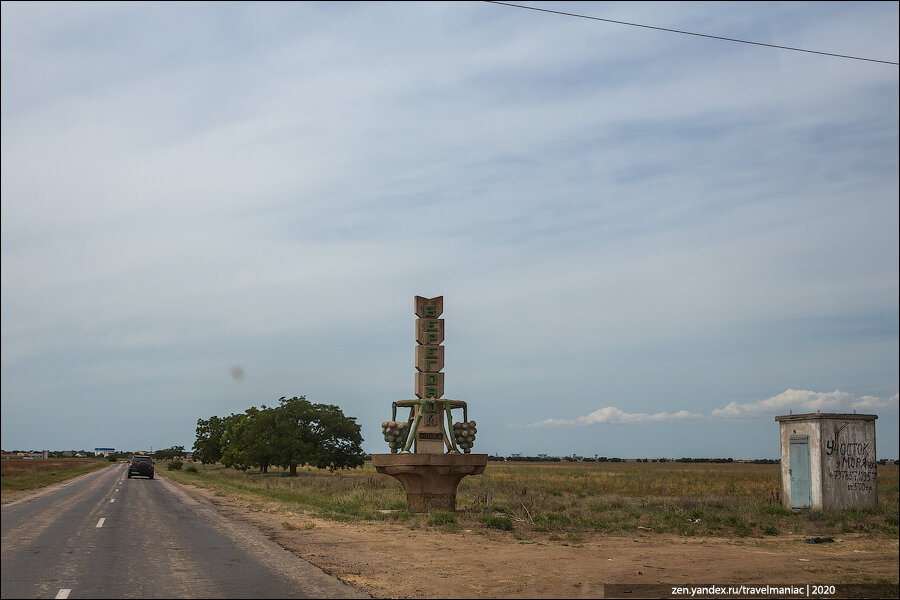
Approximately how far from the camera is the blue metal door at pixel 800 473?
27.4 metres

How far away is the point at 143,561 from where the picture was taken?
546 inches

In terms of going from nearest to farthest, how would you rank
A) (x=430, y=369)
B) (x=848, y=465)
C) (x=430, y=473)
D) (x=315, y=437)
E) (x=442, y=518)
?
(x=442, y=518) → (x=430, y=473) → (x=848, y=465) → (x=430, y=369) → (x=315, y=437)

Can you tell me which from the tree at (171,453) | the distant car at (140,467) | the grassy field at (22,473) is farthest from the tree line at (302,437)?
the tree at (171,453)

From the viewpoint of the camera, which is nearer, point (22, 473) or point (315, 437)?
point (22, 473)

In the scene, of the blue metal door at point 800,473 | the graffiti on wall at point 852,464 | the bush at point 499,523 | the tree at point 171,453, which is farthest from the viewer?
the tree at point 171,453

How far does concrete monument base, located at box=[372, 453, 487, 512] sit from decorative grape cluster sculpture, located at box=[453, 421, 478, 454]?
0.50 m

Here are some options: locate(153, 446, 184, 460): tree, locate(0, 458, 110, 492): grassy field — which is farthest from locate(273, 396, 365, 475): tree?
locate(153, 446, 184, 460): tree

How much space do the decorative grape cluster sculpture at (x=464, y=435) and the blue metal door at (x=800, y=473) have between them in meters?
12.6

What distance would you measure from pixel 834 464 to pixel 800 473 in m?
1.32

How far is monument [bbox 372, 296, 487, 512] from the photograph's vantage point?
2648 centimetres

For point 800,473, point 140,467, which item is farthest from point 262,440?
point 800,473

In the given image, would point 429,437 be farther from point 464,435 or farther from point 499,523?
point 499,523

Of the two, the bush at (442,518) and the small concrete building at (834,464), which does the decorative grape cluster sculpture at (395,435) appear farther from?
the small concrete building at (834,464)

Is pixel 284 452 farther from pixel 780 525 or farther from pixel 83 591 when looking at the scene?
pixel 83 591
